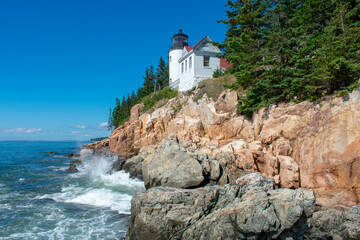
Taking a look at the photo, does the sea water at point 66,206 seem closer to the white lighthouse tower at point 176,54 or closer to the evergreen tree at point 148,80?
the white lighthouse tower at point 176,54

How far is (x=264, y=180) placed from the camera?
9.15 metres

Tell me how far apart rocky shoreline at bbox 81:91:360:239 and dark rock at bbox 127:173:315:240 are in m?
0.03

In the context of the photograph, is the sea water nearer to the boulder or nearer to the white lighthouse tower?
Result: the boulder

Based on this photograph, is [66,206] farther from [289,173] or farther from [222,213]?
[289,173]

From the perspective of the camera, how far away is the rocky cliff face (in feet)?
31.7

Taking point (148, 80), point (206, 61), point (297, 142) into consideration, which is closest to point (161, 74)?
point (148, 80)

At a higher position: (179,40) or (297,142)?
(179,40)

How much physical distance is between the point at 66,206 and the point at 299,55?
53.2 feet

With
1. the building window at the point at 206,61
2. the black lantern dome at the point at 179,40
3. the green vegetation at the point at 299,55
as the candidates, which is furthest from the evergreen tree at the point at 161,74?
the green vegetation at the point at 299,55

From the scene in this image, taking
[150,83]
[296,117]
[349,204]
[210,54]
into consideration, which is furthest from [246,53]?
[150,83]

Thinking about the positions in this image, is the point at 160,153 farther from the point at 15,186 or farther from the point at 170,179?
the point at 15,186

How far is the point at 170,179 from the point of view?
492 inches

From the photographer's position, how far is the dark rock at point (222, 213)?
273 inches

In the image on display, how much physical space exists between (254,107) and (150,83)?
4019cm
